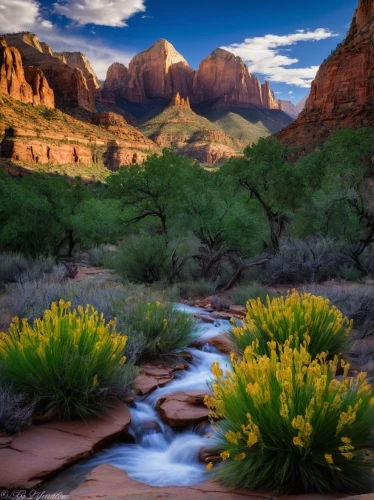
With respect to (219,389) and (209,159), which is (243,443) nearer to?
(219,389)

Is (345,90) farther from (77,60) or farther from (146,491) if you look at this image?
(77,60)

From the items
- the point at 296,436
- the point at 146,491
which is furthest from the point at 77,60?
the point at 296,436

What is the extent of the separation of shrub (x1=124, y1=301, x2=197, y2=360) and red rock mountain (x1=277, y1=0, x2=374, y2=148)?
2000 inches

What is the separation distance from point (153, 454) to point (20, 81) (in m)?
110

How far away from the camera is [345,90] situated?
2381 inches

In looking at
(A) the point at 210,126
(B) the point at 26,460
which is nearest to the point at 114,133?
(A) the point at 210,126

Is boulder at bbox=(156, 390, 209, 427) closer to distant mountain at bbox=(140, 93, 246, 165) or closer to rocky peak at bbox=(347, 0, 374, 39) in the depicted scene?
rocky peak at bbox=(347, 0, 374, 39)

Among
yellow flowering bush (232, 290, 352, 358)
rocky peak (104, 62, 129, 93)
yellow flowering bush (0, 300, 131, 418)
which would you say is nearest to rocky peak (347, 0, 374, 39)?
yellow flowering bush (232, 290, 352, 358)

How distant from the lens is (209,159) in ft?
328

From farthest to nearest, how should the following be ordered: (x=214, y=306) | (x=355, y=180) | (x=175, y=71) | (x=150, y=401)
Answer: (x=175, y=71), (x=355, y=180), (x=214, y=306), (x=150, y=401)

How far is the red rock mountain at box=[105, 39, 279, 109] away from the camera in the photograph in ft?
568

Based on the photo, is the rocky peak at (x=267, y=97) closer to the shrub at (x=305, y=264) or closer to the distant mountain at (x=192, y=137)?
the distant mountain at (x=192, y=137)

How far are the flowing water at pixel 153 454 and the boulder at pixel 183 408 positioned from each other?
86 mm

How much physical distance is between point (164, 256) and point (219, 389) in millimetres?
10589
